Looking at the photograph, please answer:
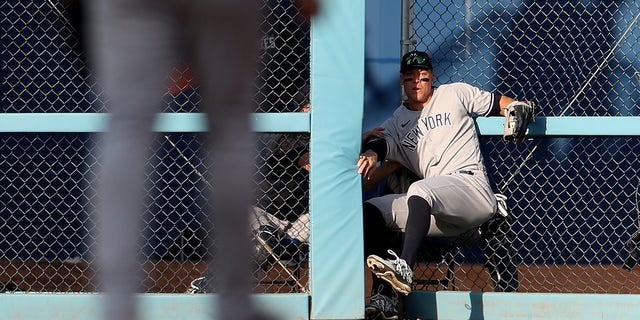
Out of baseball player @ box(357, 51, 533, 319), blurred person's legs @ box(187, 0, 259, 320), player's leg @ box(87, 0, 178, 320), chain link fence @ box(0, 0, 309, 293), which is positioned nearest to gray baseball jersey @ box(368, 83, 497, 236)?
baseball player @ box(357, 51, 533, 319)

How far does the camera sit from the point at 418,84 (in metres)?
5.82

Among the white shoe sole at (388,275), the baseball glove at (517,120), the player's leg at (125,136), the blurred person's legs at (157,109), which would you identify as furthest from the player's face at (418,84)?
the player's leg at (125,136)

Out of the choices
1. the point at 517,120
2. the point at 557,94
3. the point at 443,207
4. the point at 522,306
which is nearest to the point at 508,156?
the point at 557,94

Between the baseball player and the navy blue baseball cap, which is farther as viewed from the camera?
the navy blue baseball cap

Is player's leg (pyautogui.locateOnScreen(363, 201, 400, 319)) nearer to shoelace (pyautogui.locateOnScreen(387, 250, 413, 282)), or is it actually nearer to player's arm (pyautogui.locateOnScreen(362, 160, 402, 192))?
player's arm (pyautogui.locateOnScreen(362, 160, 402, 192))

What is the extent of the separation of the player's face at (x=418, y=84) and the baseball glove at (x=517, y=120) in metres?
0.58

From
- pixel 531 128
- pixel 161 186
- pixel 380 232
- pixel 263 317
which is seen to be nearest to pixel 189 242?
pixel 161 186

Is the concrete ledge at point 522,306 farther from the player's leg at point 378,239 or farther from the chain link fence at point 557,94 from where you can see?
the chain link fence at point 557,94

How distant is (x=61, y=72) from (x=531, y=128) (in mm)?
3686

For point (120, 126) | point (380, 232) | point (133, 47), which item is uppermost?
point (133, 47)

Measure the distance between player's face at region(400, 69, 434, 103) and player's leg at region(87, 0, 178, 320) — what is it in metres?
3.81

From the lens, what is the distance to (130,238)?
2090mm

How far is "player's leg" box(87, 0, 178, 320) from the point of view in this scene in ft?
6.80

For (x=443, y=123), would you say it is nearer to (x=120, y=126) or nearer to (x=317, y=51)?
(x=317, y=51)
